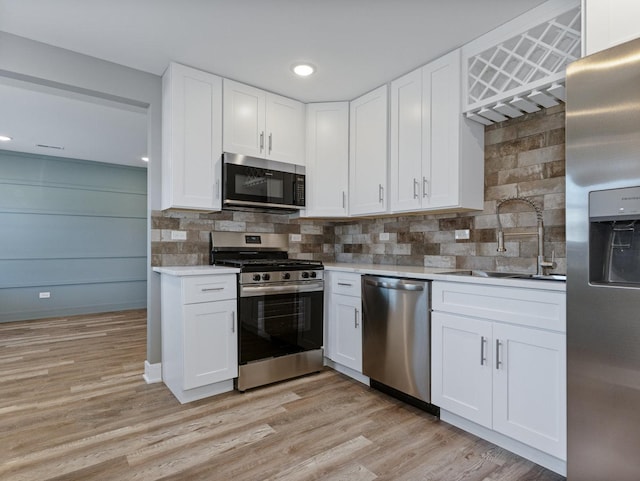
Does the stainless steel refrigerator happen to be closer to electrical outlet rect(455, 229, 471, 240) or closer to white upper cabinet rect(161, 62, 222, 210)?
electrical outlet rect(455, 229, 471, 240)

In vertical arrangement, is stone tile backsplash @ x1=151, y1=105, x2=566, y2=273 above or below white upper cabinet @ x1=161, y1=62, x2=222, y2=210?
below

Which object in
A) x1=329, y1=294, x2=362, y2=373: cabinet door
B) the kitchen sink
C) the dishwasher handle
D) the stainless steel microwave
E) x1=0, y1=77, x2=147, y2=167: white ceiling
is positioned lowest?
x1=329, y1=294, x2=362, y2=373: cabinet door

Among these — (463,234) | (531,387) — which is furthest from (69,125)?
(531,387)

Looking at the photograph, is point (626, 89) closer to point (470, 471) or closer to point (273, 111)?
point (470, 471)

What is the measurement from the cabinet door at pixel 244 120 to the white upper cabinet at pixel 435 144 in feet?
3.86

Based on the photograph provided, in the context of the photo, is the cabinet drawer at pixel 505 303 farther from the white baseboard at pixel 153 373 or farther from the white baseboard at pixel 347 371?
the white baseboard at pixel 153 373

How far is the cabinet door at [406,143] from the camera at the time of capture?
2713 mm

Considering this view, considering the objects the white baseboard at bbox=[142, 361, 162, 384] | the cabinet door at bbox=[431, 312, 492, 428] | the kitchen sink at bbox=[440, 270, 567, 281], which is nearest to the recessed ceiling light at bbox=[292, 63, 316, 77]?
the kitchen sink at bbox=[440, 270, 567, 281]

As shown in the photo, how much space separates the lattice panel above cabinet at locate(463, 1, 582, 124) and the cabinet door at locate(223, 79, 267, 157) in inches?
66.8

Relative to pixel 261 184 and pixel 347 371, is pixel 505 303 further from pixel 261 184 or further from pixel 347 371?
pixel 261 184

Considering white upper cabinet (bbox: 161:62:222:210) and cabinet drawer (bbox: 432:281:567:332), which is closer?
cabinet drawer (bbox: 432:281:567:332)

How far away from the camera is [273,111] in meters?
3.19

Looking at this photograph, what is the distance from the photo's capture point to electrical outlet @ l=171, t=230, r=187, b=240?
300 cm

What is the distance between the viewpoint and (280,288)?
109 inches
